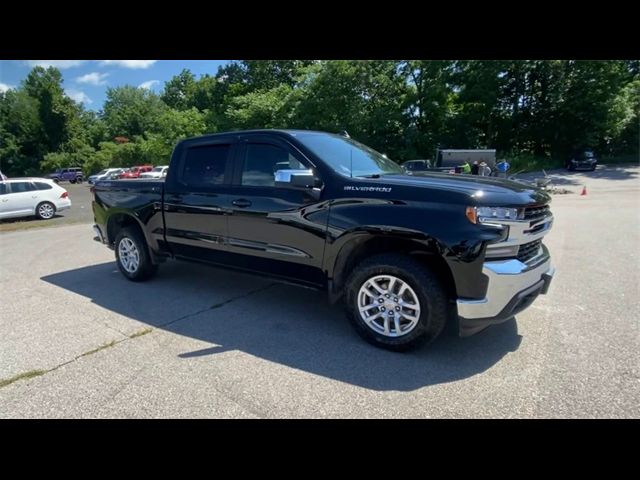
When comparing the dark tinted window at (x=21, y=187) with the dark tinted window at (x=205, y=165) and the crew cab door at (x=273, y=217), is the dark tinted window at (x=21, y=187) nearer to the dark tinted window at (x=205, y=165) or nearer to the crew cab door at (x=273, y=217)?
the dark tinted window at (x=205, y=165)

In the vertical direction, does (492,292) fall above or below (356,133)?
below

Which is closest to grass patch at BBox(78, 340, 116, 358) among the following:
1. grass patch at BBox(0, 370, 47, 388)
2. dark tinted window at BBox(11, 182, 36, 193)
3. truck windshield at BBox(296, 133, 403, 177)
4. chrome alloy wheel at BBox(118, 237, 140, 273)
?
grass patch at BBox(0, 370, 47, 388)

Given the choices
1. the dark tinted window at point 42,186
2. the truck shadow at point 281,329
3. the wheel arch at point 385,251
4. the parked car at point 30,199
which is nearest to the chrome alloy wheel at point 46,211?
the parked car at point 30,199

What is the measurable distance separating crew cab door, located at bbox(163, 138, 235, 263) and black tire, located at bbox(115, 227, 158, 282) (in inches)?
21.7

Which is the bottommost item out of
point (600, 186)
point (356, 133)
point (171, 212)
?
point (600, 186)

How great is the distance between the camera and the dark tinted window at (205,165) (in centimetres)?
433

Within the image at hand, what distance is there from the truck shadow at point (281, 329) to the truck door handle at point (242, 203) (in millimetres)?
1187

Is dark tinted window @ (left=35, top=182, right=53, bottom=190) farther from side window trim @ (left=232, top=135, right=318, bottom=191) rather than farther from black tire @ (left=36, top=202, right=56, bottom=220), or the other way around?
side window trim @ (left=232, top=135, right=318, bottom=191)

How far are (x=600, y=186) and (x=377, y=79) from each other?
1632cm

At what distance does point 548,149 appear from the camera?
3350 centimetres

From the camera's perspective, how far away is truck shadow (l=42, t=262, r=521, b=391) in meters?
3.01
